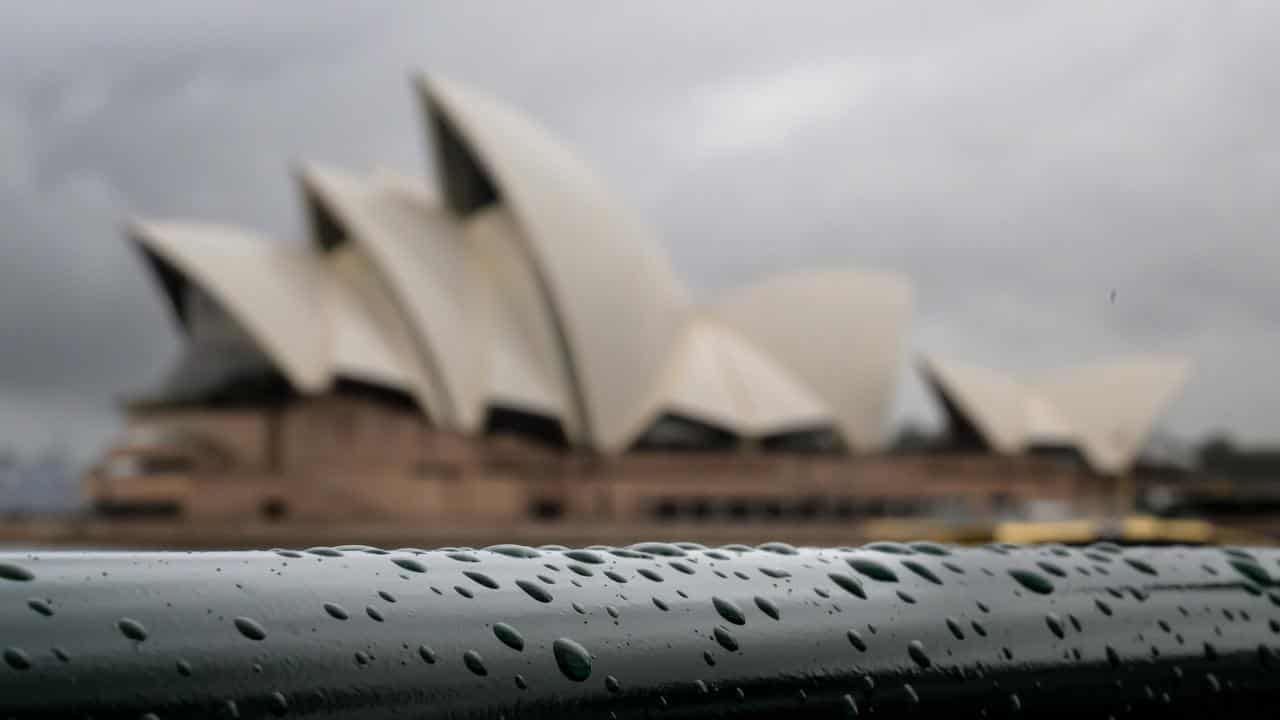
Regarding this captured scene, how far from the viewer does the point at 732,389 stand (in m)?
41.8

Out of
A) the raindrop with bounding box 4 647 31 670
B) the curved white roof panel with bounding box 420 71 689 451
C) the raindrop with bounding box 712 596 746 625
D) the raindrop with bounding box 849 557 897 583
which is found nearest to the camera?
the raindrop with bounding box 4 647 31 670

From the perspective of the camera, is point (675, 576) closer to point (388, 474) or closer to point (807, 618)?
point (807, 618)

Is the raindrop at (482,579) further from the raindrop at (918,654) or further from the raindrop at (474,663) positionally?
the raindrop at (918,654)

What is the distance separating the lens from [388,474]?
3497 cm

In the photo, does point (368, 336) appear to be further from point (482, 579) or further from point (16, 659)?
point (16, 659)

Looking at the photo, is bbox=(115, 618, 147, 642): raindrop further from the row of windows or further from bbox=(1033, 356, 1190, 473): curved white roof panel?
bbox=(1033, 356, 1190, 473): curved white roof panel

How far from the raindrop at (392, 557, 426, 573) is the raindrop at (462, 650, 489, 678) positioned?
214 millimetres

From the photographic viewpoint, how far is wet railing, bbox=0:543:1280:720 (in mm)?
1490

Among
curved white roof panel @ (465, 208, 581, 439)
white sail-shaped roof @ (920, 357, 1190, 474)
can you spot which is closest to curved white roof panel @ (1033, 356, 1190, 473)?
white sail-shaped roof @ (920, 357, 1190, 474)

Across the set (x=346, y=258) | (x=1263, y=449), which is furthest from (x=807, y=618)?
(x=1263, y=449)

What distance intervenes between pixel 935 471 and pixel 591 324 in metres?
13.1

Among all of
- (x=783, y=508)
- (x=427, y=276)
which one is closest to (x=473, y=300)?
(x=427, y=276)

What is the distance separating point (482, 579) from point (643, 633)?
253mm

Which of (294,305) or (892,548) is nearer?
(892,548)
